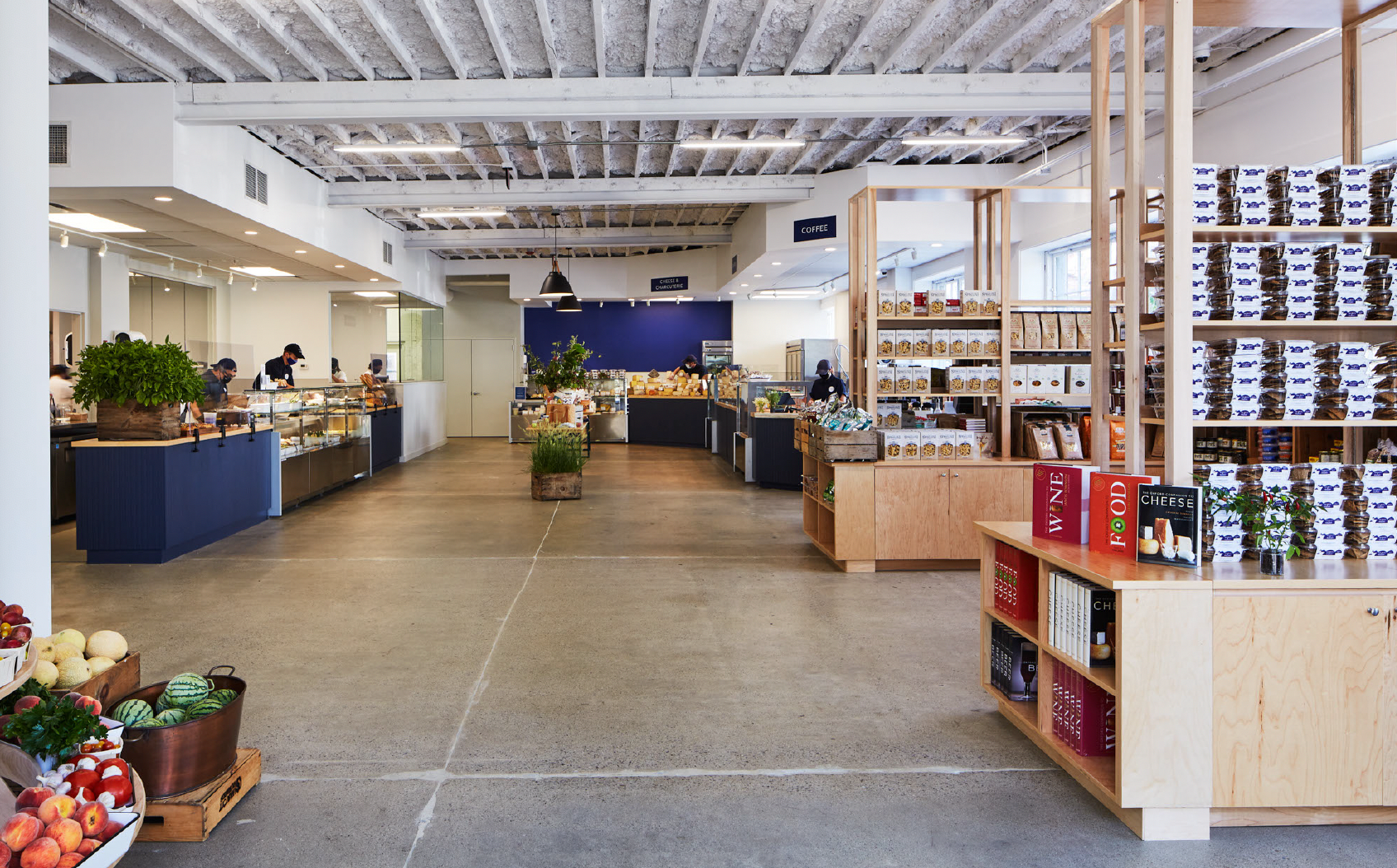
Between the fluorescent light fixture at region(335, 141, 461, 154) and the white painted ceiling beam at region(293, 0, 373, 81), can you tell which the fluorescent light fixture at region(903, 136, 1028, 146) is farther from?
the white painted ceiling beam at region(293, 0, 373, 81)

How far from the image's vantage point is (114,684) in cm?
311

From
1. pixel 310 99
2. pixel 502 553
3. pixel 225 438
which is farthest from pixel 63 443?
pixel 502 553

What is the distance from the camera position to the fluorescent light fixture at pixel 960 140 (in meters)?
9.02

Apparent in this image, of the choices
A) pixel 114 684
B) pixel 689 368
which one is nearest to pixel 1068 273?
pixel 689 368

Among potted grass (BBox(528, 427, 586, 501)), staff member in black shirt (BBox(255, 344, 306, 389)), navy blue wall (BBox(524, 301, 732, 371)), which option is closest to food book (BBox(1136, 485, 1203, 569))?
potted grass (BBox(528, 427, 586, 501))

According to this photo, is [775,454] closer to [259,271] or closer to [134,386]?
[134,386]

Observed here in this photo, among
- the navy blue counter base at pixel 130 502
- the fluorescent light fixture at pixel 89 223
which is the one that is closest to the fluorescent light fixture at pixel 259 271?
the fluorescent light fixture at pixel 89 223

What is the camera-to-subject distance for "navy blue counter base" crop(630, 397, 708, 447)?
18.0 meters

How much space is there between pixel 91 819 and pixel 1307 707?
325 cm

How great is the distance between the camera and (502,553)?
721 centimetres

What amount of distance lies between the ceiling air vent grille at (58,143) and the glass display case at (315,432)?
2.45 metres

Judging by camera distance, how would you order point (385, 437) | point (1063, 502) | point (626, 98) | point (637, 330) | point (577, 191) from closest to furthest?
point (1063, 502), point (626, 98), point (577, 191), point (385, 437), point (637, 330)

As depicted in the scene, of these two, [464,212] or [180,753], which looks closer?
[180,753]

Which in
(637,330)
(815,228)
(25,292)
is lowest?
(25,292)
